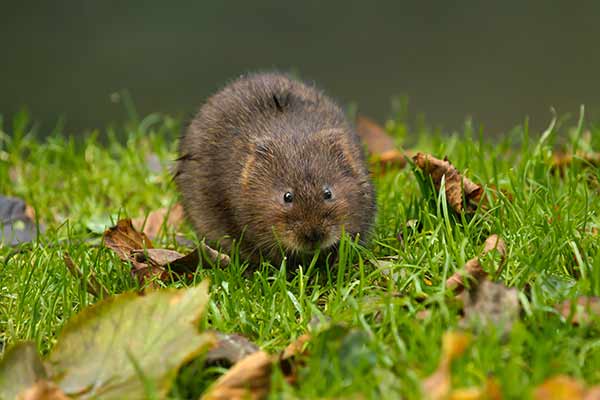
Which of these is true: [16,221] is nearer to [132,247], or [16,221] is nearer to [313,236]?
[132,247]

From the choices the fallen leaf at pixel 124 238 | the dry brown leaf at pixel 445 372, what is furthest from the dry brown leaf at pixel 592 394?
the fallen leaf at pixel 124 238

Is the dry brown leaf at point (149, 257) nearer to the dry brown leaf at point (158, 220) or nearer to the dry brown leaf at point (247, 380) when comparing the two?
the dry brown leaf at point (158, 220)

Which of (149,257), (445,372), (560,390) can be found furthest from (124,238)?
(560,390)

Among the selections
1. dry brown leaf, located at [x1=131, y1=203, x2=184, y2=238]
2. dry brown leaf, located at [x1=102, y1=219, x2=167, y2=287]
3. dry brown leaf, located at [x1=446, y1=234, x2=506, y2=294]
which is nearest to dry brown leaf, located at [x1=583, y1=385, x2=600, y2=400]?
dry brown leaf, located at [x1=446, y1=234, x2=506, y2=294]

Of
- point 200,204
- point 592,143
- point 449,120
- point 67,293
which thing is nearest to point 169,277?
point 67,293

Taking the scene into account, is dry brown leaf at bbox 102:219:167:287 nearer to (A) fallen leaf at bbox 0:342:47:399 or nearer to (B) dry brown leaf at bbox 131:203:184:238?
(B) dry brown leaf at bbox 131:203:184:238

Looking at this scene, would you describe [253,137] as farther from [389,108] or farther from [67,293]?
[389,108]
